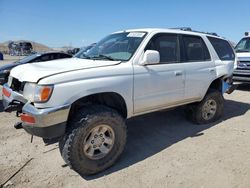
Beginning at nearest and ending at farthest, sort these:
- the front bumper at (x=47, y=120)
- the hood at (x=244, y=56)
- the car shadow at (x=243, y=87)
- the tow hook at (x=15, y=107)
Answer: the front bumper at (x=47, y=120) < the tow hook at (x=15, y=107) < the hood at (x=244, y=56) < the car shadow at (x=243, y=87)

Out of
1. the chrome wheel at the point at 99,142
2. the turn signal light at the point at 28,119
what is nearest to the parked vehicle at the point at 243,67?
the chrome wheel at the point at 99,142

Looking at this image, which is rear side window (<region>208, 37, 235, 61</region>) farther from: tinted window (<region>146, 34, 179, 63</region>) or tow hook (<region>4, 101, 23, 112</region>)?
tow hook (<region>4, 101, 23, 112</region>)

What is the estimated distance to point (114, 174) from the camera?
3.48 m

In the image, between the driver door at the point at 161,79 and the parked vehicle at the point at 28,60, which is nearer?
the driver door at the point at 161,79

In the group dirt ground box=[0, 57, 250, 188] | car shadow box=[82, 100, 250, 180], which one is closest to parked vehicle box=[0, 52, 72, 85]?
dirt ground box=[0, 57, 250, 188]

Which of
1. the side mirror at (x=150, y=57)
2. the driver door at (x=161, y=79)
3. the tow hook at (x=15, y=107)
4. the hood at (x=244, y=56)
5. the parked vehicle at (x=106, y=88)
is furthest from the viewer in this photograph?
the hood at (x=244, y=56)

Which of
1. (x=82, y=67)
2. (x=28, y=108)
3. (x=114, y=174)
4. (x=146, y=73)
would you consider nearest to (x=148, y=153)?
(x=114, y=174)

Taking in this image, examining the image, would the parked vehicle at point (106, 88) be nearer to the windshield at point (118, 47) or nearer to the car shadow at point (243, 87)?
the windshield at point (118, 47)

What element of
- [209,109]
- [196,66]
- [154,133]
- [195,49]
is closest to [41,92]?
[154,133]

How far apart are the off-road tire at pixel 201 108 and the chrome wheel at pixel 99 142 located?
241 centimetres

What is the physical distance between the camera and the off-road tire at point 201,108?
5.31 m

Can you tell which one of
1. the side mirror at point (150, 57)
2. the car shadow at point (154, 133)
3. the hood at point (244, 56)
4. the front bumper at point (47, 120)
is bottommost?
the car shadow at point (154, 133)

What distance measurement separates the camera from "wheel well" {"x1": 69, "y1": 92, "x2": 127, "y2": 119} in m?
3.53

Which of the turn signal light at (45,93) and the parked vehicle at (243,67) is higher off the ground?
the turn signal light at (45,93)
